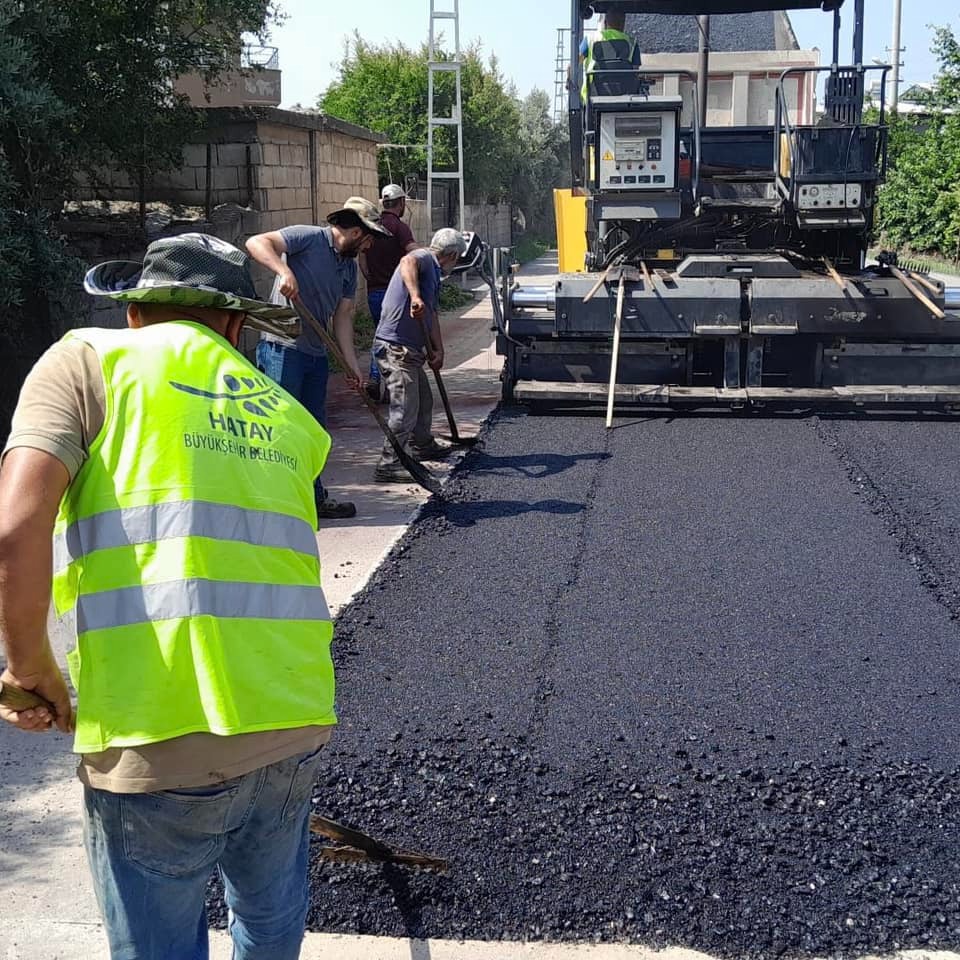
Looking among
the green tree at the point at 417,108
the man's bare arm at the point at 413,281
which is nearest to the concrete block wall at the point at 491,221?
the green tree at the point at 417,108

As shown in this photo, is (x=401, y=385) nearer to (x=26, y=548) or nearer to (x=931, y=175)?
(x=26, y=548)

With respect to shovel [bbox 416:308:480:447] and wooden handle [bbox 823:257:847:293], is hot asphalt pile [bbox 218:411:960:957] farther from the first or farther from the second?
wooden handle [bbox 823:257:847:293]

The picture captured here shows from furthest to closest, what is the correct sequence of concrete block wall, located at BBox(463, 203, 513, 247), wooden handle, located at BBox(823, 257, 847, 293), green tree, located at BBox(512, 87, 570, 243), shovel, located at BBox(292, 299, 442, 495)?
green tree, located at BBox(512, 87, 570, 243) < concrete block wall, located at BBox(463, 203, 513, 247) < wooden handle, located at BBox(823, 257, 847, 293) < shovel, located at BBox(292, 299, 442, 495)

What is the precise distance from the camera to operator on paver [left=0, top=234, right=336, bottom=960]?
1.80 metres

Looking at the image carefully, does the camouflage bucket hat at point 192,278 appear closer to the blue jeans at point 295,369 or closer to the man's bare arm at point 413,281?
the blue jeans at point 295,369

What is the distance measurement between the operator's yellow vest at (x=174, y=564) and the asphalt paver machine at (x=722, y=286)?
21.2 ft

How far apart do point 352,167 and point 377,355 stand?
8.35m

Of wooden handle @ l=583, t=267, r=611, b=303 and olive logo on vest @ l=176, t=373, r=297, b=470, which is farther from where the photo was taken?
wooden handle @ l=583, t=267, r=611, b=303

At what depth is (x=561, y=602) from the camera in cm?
482

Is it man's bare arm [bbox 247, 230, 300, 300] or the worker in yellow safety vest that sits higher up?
the worker in yellow safety vest

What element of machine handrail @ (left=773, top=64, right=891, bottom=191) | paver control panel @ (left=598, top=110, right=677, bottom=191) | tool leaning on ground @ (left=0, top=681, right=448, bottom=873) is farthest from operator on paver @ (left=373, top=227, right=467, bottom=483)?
tool leaning on ground @ (left=0, top=681, right=448, bottom=873)

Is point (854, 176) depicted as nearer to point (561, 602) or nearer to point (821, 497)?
point (821, 497)

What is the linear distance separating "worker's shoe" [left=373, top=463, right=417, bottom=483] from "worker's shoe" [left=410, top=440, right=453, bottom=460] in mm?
583

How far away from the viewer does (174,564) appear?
1816 millimetres
